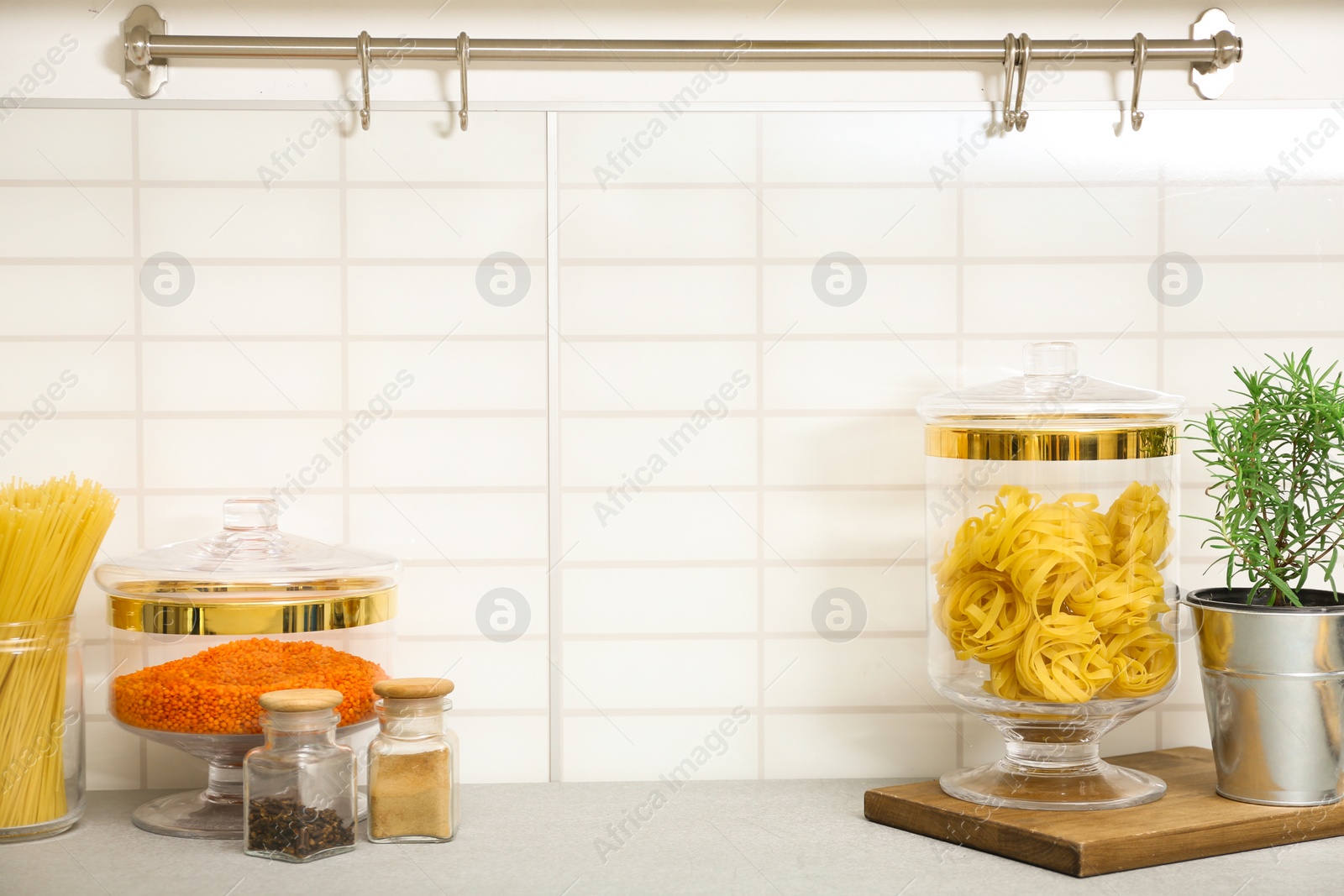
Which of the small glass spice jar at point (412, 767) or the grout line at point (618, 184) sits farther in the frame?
the grout line at point (618, 184)

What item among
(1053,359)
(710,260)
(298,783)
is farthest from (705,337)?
(298,783)

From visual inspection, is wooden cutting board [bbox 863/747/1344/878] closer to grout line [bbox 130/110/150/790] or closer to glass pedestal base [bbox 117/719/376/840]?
glass pedestal base [bbox 117/719/376/840]

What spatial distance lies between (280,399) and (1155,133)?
89 centimetres

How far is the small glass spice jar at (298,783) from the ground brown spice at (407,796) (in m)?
0.03

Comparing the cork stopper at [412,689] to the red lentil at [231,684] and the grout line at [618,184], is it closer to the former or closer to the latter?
the red lentil at [231,684]

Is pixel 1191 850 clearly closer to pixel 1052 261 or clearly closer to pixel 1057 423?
pixel 1057 423

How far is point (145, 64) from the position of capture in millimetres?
1023

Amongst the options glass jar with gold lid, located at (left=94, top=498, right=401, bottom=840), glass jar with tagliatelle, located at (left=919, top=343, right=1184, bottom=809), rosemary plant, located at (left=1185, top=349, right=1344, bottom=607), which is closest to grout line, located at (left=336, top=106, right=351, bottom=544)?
glass jar with gold lid, located at (left=94, top=498, right=401, bottom=840)

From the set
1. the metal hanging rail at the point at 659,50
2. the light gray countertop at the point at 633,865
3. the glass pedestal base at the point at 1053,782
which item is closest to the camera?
the light gray countertop at the point at 633,865

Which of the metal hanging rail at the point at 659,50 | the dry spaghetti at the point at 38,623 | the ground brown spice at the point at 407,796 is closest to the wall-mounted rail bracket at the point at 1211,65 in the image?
the metal hanging rail at the point at 659,50

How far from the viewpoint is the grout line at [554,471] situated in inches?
41.4

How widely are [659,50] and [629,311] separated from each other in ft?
0.81

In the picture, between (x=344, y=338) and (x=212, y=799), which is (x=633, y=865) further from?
(x=344, y=338)

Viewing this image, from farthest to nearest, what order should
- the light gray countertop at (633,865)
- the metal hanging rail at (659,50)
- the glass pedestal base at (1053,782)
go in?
the metal hanging rail at (659,50), the glass pedestal base at (1053,782), the light gray countertop at (633,865)
